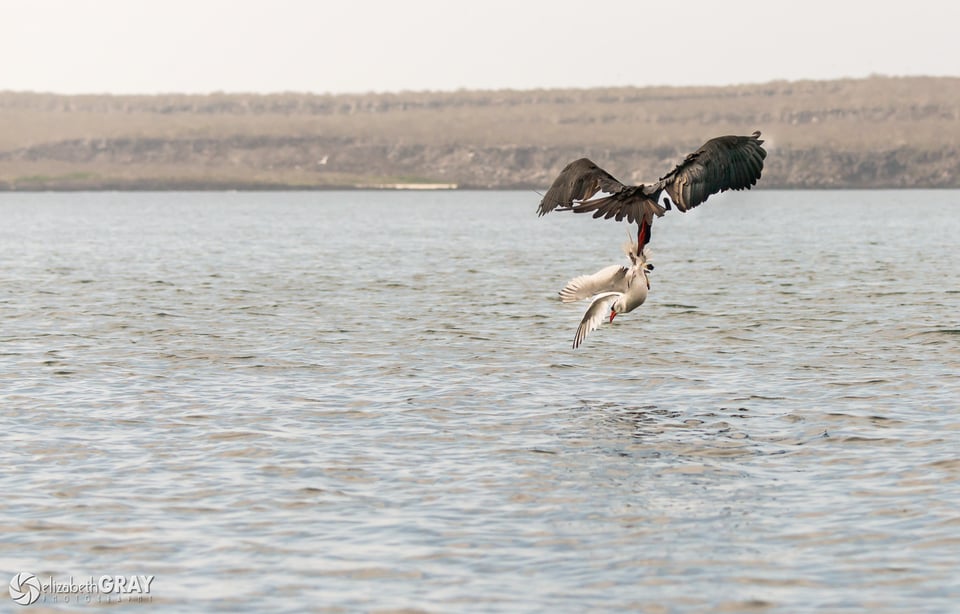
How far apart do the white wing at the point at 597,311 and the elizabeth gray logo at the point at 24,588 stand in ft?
26.3

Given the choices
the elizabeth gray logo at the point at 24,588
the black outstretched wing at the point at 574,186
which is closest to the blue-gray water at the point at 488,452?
the elizabeth gray logo at the point at 24,588

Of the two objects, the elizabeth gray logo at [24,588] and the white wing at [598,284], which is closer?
the elizabeth gray logo at [24,588]

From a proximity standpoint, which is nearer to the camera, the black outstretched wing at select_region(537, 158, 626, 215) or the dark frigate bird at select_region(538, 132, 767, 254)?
the dark frigate bird at select_region(538, 132, 767, 254)

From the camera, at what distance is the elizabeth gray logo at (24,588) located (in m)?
12.1

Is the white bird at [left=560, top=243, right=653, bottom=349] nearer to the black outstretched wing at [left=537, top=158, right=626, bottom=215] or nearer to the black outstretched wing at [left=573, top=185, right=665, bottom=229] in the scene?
the black outstretched wing at [left=573, top=185, right=665, bottom=229]

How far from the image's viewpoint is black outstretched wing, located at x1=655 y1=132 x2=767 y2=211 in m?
16.9

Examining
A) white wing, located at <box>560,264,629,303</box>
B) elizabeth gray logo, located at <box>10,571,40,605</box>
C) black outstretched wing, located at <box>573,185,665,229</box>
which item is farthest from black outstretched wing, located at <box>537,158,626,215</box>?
elizabeth gray logo, located at <box>10,571,40,605</box>

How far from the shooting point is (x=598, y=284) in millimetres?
18297

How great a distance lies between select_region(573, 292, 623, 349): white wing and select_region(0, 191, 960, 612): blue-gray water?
1.51 metres

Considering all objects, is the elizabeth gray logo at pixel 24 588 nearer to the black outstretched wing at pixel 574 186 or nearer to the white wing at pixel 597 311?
the black outstretched wing at pixel 574 186

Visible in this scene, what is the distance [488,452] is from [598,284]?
2662 mm

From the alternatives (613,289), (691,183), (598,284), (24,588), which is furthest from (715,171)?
(24,588)

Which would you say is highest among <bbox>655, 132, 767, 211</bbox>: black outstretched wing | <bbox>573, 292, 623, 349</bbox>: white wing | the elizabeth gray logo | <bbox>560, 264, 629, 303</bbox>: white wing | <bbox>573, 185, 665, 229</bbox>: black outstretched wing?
<bbox>655, 132, 767, 211</bbox>: black outstretched wing

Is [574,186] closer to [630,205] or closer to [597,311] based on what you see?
[630,205]
